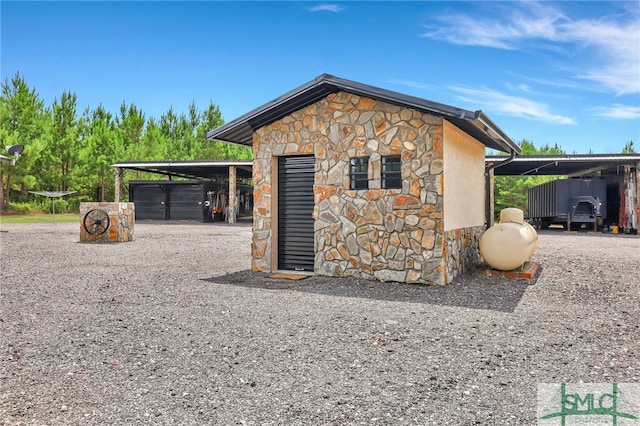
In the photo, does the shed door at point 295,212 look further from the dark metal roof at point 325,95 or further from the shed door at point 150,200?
the shed door at point 150,200

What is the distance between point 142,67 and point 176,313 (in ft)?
125

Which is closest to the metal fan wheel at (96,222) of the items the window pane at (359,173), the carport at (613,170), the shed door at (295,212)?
the shed door at (295,212)

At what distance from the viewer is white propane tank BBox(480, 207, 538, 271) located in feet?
29.3

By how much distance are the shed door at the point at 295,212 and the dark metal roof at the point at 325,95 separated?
1031 millimetres

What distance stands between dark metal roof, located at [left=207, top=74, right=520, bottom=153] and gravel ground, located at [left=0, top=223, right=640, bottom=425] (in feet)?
9.67

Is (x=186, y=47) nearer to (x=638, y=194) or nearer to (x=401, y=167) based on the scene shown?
(x=401, y=167)

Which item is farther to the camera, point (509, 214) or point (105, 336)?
point (509, 214)

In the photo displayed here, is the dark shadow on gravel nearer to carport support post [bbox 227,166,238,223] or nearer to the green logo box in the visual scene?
the green logo box

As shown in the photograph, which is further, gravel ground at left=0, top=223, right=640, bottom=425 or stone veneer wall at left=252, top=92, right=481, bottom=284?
stone veneer wall at left=252, top=92, right=481, bottom=284

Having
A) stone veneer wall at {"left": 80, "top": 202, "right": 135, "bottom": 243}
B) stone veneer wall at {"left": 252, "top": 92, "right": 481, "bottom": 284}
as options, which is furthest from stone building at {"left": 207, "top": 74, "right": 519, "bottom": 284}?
stone veneer wall at {"left": 80, "top": 202, "right": 135, "bottom": 243}

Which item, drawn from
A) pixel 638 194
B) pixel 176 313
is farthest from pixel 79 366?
pixel 638 194

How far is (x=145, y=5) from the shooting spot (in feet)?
53.7

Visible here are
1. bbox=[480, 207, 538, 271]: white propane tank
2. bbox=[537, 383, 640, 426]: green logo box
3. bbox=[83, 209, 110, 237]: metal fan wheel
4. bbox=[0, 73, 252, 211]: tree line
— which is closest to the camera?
bbox=[537, 383, 640, 426]: green logo box

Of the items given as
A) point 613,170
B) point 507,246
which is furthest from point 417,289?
point 613,170
